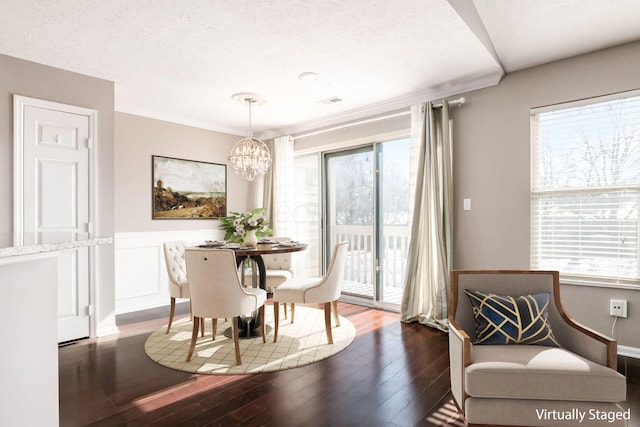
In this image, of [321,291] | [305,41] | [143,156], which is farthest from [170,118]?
[321,291]

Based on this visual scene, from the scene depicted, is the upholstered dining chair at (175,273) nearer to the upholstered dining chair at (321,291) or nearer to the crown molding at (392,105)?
the upholstered dining chair at (321,291)

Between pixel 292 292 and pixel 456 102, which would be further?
pixel 456 102

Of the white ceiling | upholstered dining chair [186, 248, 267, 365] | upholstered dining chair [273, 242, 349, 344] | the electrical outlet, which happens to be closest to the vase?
upholstered dining chair [273, 242, 349, 344]

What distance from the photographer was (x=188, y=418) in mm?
1979

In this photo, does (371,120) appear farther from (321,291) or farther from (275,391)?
(275,391)

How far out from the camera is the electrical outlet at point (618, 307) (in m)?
2.77

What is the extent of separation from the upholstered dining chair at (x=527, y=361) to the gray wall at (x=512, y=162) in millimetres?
1162

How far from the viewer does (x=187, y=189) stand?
4805 mm

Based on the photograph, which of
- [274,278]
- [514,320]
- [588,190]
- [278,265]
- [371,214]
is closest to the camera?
[514,320]

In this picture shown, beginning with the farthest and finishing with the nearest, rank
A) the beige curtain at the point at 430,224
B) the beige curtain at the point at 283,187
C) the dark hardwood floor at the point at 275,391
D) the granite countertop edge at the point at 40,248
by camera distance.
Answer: the beige curtain at the point at 283,187 → the beige curtain at the point at 430,224 → the dark hardwood floor at the point at 275,391 → the granite countertop edge at the point at 40,248

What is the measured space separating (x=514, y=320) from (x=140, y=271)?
4.07 meters

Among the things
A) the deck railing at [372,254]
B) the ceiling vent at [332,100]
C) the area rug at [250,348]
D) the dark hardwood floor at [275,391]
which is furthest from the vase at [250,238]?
the ceiling vent at [332,100]

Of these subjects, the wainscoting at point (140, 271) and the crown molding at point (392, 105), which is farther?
the wainscoting at point (140, 271)

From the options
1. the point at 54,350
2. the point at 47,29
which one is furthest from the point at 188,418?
the point at 47,29
